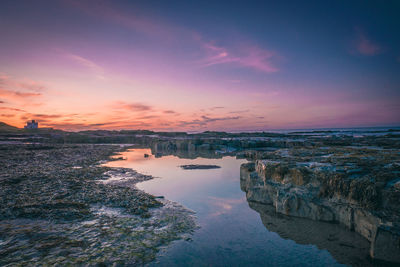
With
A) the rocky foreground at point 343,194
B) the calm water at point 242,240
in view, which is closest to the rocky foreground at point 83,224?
the calm water at point 242,240

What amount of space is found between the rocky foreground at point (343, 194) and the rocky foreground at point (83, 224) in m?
4.41

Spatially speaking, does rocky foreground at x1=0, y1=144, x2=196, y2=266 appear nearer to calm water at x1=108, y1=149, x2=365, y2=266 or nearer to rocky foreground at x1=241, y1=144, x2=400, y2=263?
calm water at x1=108, y1=149, x2=365, y2=266

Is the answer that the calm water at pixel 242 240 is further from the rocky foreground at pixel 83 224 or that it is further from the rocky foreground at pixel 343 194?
the rocky foreground at pixel 83 224

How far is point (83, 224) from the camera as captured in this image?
761 cm

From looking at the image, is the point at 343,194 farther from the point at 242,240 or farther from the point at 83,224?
the point at 83,224

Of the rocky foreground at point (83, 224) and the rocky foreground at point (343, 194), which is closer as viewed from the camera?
the rocky foreground at point (343, 194)

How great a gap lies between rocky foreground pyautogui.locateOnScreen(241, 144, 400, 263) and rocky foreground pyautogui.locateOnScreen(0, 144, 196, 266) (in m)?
4.41

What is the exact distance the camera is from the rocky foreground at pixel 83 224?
563cm

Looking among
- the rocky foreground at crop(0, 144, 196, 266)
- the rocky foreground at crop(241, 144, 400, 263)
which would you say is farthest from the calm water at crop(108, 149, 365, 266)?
the rocky foreground at crop(0, 144, 196, 266)

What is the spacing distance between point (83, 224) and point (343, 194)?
10.0 meters

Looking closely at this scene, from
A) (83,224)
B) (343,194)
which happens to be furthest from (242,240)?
(83,224)

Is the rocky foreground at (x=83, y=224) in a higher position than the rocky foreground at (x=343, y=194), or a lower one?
lower

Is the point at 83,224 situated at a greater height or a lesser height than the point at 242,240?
greater

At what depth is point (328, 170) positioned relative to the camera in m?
8.16
